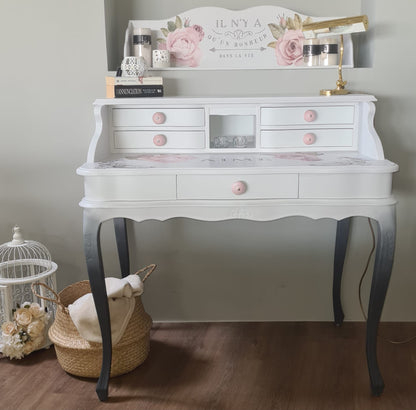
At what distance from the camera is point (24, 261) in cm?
246

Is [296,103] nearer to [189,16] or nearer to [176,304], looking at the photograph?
[189,16]

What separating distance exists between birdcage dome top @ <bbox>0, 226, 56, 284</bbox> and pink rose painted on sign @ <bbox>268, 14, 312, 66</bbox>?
→ 1.33 meters

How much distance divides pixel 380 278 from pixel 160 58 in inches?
50.4

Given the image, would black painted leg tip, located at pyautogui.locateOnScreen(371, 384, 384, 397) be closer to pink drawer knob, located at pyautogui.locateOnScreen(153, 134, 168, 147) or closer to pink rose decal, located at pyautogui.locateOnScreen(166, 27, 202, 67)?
pink drawer knob, located at pyautogui.locateOnScreen(153, 134, 168, 147)

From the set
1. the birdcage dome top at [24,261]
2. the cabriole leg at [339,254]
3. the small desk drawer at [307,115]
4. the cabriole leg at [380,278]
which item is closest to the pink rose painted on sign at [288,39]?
the small desk drawer at [307,115]

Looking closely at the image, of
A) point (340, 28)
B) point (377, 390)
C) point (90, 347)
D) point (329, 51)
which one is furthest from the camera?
point (329, 51)

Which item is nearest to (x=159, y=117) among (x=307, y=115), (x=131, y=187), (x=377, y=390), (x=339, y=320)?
(x=131, y=187)

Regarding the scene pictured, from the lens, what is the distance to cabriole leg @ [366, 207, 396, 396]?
195 centimetres

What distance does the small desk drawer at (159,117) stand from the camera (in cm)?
233

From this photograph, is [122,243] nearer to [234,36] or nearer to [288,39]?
[234,36]

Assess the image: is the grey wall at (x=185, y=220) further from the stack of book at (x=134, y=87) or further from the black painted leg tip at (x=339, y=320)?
the stack of book at (x=134, y=87)

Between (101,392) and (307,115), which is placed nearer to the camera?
(101,392)

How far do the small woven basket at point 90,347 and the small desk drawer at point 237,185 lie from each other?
57cm

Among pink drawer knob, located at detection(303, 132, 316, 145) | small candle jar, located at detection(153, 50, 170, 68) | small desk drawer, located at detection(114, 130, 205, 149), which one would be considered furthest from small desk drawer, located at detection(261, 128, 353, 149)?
small candle jar, located at detection(153, 50, 170, 68)
